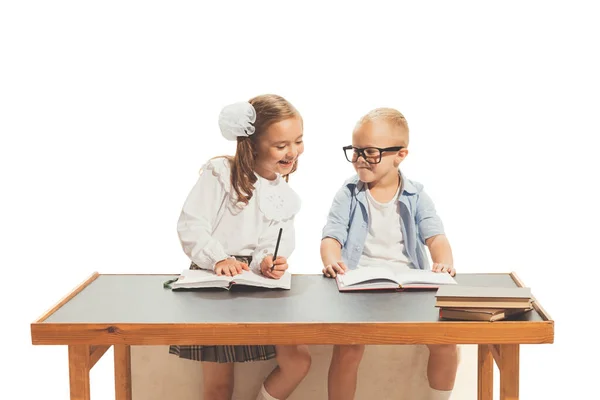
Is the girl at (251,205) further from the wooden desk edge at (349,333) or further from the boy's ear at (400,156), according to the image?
the wooden desk edge at (349,333)

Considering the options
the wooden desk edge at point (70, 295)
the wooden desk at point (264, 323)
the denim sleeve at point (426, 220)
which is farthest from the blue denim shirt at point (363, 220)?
the wooden desk edge at point (70, 295)

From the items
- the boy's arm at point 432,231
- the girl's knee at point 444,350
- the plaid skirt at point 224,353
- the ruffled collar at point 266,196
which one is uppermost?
the ruffled collar at point 266,196

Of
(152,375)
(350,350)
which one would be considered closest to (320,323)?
(350,350)

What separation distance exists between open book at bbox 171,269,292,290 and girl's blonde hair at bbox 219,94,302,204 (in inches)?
13.2

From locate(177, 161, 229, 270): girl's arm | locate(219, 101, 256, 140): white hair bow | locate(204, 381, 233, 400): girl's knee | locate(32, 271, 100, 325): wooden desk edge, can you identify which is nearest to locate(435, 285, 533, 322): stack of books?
locate(177, 161, 229, 270): girl's arm

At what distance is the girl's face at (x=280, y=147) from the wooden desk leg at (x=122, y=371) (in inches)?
38.2

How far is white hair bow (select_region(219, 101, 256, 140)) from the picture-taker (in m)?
3.64

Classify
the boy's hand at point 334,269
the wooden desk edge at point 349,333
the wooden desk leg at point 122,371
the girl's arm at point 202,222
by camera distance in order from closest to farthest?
the wooden desk edge at point 349,333 < the girl's arm at point 202,222 < the boy's hand at point 334,269 < the wooden desk leg at point 122,371

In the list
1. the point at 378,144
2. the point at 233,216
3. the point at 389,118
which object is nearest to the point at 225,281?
the point at 233,216

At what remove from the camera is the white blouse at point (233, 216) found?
3.65 m

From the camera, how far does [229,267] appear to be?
356cm

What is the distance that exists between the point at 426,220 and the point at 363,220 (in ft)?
0.88

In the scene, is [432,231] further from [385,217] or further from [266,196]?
[266,196]

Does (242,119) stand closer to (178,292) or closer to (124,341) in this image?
(178,292)
